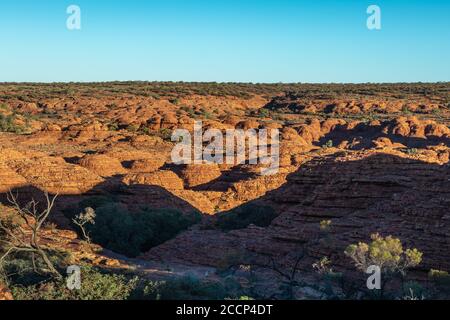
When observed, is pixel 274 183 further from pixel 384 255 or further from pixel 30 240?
pixel 384 255

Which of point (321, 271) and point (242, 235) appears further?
point (242, 235)

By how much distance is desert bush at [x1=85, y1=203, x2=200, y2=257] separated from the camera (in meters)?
18.8

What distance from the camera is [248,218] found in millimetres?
20031

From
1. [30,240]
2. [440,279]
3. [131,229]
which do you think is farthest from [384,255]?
[131,229]

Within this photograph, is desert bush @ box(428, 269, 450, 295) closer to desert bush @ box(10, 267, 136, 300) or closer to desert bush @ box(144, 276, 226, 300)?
desert bush @ box(144, 276, 226, 300)

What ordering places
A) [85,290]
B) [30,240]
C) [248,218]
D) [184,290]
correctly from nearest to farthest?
[85,290] → [184,290] → [30,240] → [248,218]

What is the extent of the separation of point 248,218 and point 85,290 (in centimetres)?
857

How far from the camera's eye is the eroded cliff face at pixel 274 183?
14.8 m

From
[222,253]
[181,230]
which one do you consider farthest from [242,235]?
[181,230]

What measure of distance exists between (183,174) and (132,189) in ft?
21.0

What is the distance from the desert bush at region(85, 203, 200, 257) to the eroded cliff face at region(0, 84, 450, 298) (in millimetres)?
905

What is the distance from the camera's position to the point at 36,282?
1306 cm
